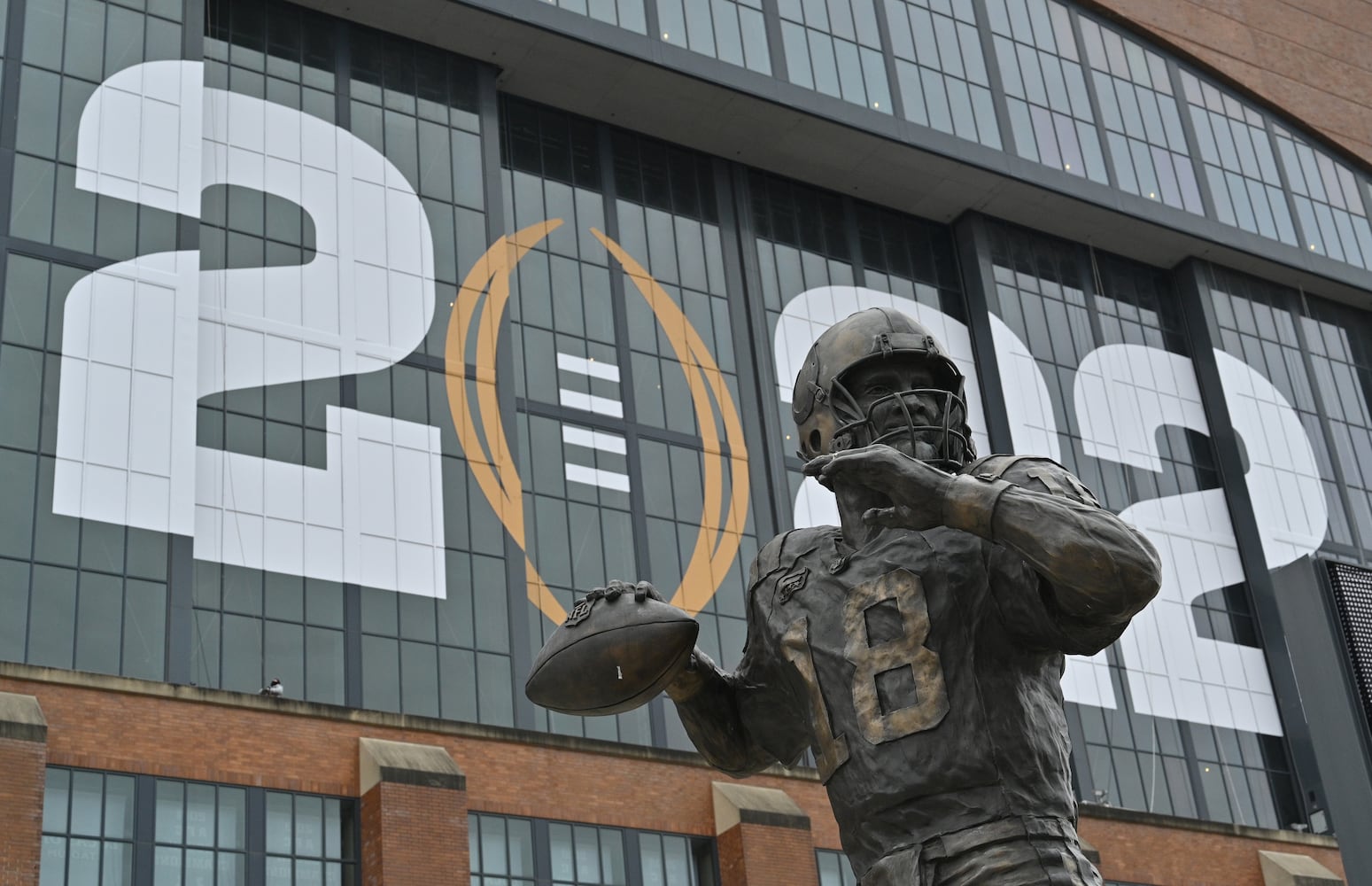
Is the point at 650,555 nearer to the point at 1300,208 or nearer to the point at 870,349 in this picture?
the point at 1300,208

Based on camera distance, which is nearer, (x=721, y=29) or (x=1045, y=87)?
(x=721, y=29)

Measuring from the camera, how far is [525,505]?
3578cm

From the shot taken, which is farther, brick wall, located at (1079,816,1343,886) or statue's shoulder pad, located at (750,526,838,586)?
brick wall, located at (1079,816,1343,886)

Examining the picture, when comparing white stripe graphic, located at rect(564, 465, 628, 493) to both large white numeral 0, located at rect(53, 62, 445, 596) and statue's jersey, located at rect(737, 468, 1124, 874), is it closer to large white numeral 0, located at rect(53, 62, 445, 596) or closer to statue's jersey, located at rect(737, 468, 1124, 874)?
large white numeral 0, located at rect(53, 62, 445, 596)

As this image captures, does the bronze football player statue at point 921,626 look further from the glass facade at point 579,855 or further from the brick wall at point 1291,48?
the brick wall at point 1291,48

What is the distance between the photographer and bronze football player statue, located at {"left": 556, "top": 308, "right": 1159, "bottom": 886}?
5.92 meters

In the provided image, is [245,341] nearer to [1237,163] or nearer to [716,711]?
[1237,163]

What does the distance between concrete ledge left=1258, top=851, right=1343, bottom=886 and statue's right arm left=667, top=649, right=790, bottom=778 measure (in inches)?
1402

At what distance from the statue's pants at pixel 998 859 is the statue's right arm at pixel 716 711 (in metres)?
1.01

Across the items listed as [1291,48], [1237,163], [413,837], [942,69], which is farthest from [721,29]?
[1291,48]

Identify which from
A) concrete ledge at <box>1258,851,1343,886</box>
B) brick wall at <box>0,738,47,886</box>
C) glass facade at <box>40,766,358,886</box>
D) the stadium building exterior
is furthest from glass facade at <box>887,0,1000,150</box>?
brick wall at <box>0,738,47,886</box>

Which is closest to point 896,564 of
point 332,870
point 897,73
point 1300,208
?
point 332,870

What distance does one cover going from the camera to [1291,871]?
3997 centimetres

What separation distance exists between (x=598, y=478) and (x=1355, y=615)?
14861 millimetres
